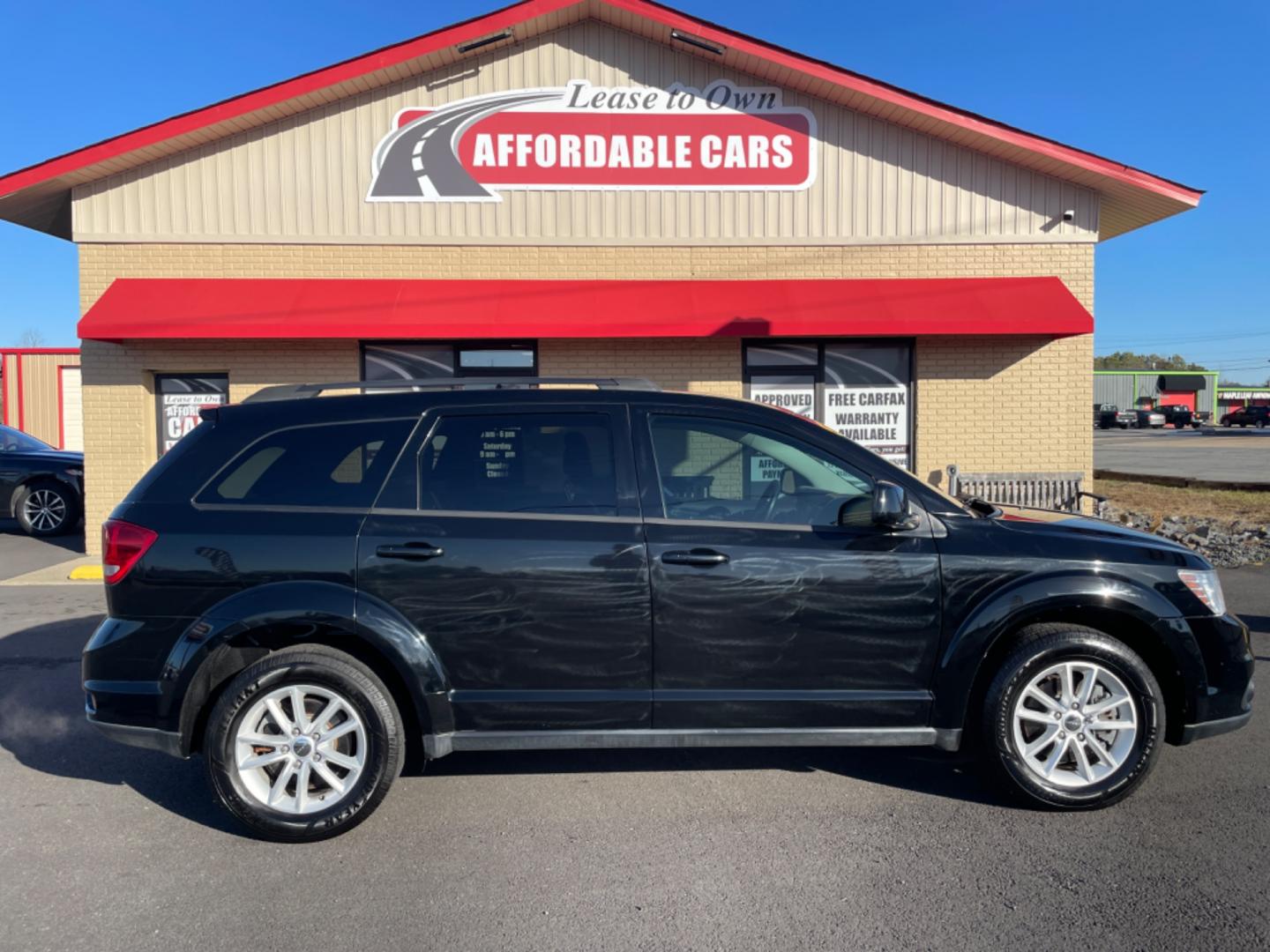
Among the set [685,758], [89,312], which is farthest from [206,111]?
[685,758]

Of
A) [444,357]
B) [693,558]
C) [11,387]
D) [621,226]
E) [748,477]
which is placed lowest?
[693,558]

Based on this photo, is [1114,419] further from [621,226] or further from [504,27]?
[504,27]

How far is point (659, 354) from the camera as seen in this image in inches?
445

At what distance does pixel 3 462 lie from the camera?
12.5m

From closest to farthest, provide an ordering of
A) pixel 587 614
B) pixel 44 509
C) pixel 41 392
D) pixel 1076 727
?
pixel 587 614 < pixel 1076 727 < pixel 44 509 < pixel 41 392

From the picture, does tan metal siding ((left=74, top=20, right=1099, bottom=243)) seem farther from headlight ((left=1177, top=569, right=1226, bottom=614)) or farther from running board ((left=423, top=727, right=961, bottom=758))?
running board ((left=423, top=727, right=961, bottom=758))

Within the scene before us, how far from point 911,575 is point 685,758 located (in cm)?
153

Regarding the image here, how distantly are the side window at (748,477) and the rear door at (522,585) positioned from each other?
203mm

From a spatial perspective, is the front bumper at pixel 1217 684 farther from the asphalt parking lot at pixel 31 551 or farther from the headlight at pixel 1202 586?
the asphalt parking lot at pixel 31 551

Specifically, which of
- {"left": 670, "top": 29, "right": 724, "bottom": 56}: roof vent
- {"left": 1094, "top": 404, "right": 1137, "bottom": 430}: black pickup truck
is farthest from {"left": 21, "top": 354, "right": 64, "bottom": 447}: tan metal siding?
{"left": 1094, "top": 404, "right": 1137, "bottom": 430}: black pickup truck

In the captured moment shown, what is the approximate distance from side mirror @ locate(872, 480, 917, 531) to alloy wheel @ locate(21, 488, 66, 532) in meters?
12.7

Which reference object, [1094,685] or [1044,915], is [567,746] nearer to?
[1044,915]

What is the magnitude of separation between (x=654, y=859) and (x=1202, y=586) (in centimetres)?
263

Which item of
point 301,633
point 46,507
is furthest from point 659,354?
point 46,507
